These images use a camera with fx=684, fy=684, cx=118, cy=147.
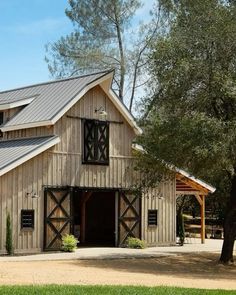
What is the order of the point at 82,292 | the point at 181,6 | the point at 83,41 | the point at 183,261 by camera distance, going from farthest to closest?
the point at 83,41, the point at 183,261, the point at 181,6, the point at 82,292

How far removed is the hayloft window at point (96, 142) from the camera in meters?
29.5

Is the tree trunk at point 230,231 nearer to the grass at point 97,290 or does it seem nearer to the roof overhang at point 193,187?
the roof overhang at point 193,187

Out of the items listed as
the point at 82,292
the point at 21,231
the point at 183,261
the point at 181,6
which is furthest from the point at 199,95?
the point at 82,292

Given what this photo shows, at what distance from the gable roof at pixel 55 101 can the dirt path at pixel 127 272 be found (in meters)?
6.75

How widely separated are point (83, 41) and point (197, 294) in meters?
34.3

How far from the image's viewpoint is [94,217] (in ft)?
112

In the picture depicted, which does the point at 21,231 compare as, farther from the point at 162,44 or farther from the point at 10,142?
the point at 162,44

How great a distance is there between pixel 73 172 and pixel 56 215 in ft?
6.94

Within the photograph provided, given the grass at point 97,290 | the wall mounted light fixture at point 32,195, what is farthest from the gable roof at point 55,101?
the grass at point 97,290

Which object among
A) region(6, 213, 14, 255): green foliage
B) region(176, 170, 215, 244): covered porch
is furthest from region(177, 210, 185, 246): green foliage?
region(6, 213, 14, 255): green foliage

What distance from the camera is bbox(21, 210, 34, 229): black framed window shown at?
26984mm

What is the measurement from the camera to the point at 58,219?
→ 2811 cm

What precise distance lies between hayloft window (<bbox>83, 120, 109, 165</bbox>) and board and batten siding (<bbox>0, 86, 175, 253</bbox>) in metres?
0.27

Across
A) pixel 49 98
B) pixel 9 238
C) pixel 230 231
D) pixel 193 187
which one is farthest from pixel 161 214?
pixel 9 238
